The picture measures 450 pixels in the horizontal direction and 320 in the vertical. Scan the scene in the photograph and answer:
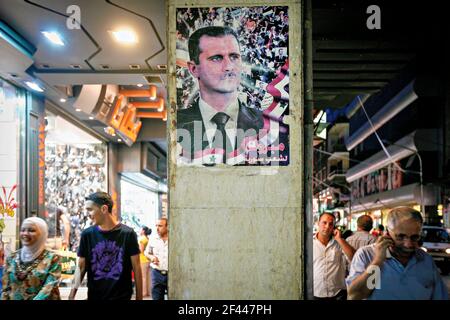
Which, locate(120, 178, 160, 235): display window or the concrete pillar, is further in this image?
locate(120, 178, 160, 235): display window

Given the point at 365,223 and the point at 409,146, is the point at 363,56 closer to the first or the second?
the point at 365,223

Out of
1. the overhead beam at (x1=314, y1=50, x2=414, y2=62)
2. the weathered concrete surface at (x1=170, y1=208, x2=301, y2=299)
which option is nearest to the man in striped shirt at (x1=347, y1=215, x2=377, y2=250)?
the overhead beam at (x1=314, y1=50, x2=414, y2=62)

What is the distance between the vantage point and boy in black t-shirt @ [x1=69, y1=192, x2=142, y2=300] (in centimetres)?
437

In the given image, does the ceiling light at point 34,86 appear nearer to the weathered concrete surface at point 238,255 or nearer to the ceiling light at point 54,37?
the ceiling light at point 54,37

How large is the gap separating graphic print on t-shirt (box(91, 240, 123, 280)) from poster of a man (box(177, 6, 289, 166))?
1186 millimetres

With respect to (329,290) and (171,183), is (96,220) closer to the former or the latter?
(171,183)

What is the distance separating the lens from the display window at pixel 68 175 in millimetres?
12406

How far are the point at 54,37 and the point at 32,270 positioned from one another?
159 inches

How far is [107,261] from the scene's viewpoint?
443 centimetres

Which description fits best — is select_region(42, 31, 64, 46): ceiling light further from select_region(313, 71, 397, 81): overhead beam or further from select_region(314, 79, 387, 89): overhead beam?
select_region(314, 79, 387, 89): overhead beam

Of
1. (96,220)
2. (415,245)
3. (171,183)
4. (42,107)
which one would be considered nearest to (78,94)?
(42,107)

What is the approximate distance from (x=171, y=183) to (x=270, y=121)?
3.19 ft

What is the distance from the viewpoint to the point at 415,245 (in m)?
3.22

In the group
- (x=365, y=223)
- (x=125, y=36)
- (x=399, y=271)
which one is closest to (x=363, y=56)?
(x=365, y=223)
